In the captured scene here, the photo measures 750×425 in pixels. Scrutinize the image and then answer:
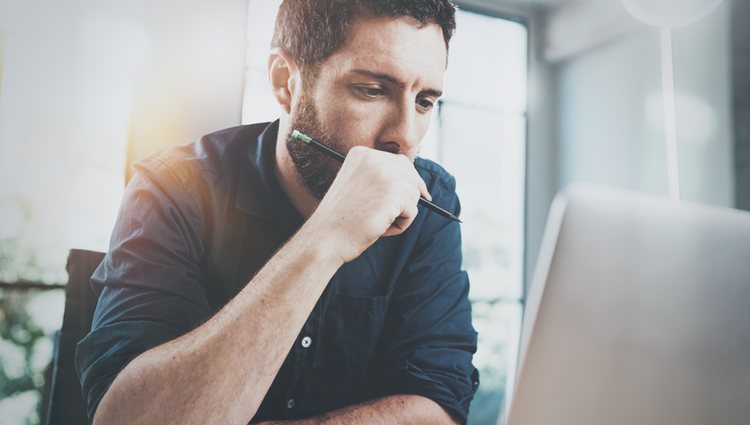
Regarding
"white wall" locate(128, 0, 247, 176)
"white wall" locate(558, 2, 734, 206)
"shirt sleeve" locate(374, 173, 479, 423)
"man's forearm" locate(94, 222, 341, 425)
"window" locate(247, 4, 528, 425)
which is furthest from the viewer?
"window" locate(247, 4, 528, 425)

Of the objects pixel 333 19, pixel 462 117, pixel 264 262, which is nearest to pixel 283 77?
pixel 333 19

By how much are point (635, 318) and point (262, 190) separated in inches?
30.3

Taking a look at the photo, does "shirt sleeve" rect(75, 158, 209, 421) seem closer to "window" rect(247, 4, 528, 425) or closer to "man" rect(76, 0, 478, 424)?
"man" rect(76, 0, 478, 424)

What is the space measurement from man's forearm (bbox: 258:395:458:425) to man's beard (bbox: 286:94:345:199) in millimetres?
441

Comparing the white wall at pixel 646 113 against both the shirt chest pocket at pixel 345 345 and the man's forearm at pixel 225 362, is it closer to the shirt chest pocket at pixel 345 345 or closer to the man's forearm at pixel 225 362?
the shirt chest pocket at pixel 345 345

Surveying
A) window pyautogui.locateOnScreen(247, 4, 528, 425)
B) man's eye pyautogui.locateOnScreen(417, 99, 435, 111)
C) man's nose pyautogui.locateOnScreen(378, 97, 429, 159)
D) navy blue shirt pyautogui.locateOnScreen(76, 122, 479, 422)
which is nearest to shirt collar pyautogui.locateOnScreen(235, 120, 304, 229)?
navy blue shirt pyautogui.locateOnScreen(76, 122, 479, 422)

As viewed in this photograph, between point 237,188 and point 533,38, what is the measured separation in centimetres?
195

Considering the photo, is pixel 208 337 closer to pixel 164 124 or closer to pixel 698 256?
pixel 698 256

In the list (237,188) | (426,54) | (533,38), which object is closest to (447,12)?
(426,54)

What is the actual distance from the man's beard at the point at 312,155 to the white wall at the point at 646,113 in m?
1.54

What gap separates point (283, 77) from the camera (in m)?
1.19

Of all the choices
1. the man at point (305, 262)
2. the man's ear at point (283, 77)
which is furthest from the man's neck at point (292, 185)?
the man's ear at point (283, 77)

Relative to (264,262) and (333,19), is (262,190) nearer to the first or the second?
(264,262)

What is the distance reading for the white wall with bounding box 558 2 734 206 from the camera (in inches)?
75.3
